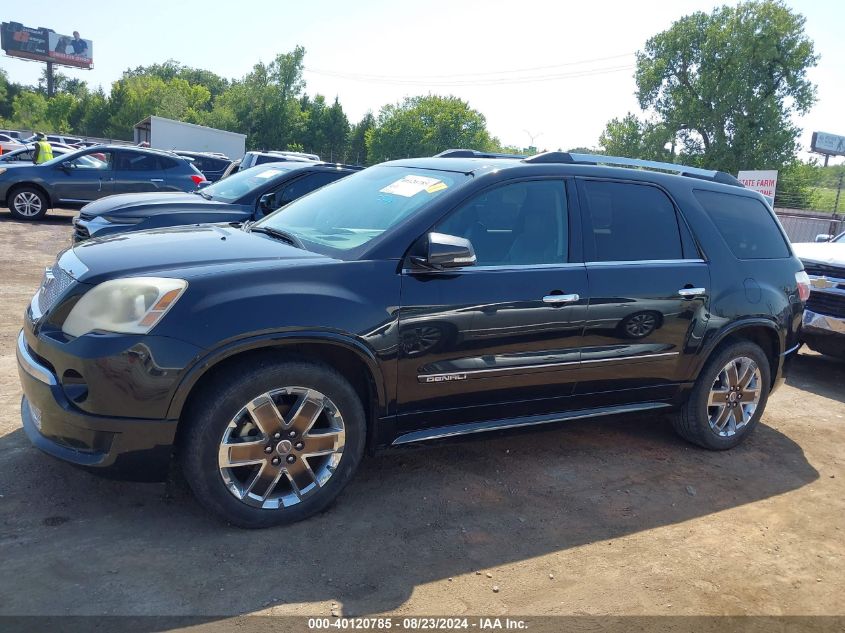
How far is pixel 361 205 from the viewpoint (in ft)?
13.9

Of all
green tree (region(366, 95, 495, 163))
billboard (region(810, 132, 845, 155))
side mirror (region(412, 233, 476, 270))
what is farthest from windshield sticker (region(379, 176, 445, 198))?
green tree (region(366, 95, 495, 163))

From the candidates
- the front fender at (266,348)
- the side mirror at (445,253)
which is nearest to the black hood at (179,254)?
the front fender at (266,348)

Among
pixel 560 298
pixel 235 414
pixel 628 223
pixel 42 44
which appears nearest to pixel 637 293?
pixel 628 223

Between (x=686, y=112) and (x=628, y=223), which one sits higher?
(x=686, y=112)

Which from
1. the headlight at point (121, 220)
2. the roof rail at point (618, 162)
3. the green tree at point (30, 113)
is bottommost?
the headlight at point (121, 220)

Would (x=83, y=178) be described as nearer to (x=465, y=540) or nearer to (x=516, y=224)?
(x=516, y=224)

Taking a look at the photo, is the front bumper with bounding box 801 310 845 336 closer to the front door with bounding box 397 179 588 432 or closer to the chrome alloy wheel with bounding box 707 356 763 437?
the chrome alloy wheel with bounding box 707 356 763 437

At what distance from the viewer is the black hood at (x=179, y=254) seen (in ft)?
10.8

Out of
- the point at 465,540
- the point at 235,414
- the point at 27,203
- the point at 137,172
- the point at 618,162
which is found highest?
the point at 618,162

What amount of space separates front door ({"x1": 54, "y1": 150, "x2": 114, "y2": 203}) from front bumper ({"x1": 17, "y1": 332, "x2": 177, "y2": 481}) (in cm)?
1243

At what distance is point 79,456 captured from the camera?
123 inches

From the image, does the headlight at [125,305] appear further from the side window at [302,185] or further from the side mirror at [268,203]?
the side window at [302,185]

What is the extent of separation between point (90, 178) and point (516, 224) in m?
12.7

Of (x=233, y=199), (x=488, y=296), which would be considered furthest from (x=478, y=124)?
(x=488, y=296)
